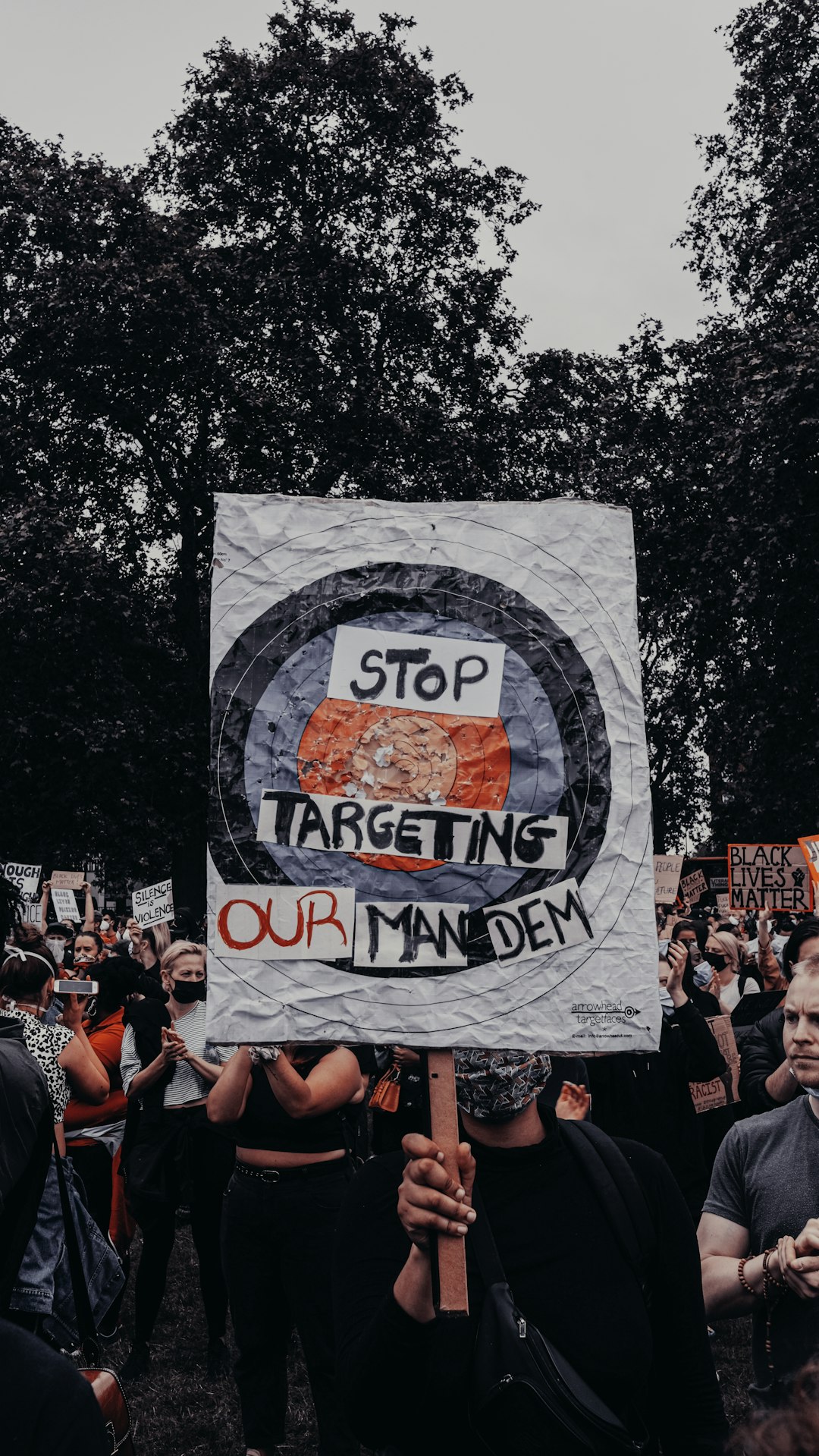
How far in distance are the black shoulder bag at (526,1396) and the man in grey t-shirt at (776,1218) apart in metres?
0.62

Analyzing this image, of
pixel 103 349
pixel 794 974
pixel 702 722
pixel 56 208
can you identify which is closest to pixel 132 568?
pixel 103 349

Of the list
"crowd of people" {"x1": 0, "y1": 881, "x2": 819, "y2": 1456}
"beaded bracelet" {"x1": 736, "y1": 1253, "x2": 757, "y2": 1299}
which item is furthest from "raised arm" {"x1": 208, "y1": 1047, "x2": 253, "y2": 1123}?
"beaded bracelet" {"x1": 736, "y1": 1253, "x2": 757, "y2": 1299}

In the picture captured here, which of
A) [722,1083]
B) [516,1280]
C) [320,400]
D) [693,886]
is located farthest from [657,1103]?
[320,400]

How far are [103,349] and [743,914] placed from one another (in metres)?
12.9

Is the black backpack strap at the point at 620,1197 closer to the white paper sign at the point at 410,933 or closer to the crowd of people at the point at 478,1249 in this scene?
the crowd of people at the point at 478,1249

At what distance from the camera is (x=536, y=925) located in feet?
8.53

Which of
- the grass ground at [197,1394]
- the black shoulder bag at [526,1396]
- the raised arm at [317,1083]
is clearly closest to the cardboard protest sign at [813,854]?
the grass ground at [197,1394]

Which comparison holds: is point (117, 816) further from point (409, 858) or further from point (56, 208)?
point (409, 858)

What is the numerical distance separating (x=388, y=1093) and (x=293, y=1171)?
1155mm

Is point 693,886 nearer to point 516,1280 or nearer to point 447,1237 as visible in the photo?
point 516,1280

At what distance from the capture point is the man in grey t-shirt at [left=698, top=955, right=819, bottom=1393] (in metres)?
2.98

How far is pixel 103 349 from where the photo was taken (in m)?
22.2

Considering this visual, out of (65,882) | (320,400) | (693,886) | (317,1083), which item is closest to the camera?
(317,1083)

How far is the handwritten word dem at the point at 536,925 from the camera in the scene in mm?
2594
